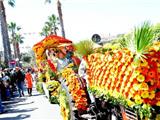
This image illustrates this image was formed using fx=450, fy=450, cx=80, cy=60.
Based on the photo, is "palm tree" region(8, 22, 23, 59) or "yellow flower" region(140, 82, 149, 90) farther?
"palm tree" region(8, 22, 23, 59)

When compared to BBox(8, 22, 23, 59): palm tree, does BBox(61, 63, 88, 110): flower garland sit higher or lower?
lower

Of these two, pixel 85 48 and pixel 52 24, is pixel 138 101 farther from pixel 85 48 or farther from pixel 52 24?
pixel 52 24

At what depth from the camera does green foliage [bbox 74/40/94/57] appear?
30.5 feet

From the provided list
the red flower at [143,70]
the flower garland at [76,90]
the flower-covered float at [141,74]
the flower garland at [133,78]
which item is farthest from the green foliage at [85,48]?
the red flower at [143,70]

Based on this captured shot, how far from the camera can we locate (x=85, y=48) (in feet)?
30.9

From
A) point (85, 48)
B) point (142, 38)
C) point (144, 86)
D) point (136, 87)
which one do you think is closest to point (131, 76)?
point (136, 87)

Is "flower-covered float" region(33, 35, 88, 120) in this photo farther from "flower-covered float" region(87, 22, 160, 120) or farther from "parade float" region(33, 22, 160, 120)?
"flower-covered float" region(87, 22, 160, 120)

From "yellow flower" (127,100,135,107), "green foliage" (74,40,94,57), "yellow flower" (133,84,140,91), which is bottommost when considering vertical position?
"yellow flower" (127,100,135,107)

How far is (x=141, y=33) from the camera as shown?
5594 millimetres

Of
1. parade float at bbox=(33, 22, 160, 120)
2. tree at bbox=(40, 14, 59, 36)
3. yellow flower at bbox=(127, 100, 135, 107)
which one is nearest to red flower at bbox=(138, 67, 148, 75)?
parade float at bbox=(33, 22, 160, 120)

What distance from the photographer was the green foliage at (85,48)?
30.5 feet

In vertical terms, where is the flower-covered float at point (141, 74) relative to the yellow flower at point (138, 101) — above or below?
above

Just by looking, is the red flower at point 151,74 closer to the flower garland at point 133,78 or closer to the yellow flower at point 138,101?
the flower garland at point 133,78

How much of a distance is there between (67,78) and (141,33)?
5566 millimetres
